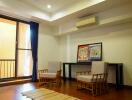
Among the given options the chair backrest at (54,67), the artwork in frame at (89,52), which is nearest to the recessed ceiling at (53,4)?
the artwork in frame at (89,52)

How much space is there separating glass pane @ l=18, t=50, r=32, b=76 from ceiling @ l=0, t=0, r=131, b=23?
1.52 meters

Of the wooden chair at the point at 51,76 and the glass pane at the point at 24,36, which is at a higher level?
the glass pane at the point at 24,36

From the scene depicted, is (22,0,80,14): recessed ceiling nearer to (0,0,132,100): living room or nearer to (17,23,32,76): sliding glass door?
(0,0,132,100): living room

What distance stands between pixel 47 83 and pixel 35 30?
2310mm

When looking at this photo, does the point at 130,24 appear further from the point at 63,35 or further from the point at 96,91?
the point at 63,35

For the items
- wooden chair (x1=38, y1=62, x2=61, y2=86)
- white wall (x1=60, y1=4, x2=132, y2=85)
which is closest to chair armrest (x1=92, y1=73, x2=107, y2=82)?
white wall (x1=60, y1=4, x2=132, y2=85)

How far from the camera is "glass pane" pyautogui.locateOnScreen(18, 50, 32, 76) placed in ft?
18.2

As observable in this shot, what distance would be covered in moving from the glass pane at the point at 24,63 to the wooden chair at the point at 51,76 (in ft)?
3.08

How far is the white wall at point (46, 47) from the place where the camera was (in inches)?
225

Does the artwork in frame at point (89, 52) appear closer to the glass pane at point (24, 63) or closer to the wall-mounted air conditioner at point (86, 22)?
the wall-mounted air conditioner at point (86, 22)

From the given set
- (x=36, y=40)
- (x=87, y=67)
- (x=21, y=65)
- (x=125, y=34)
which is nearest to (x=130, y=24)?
(x=125, y=34)

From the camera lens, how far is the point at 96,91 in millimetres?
3473

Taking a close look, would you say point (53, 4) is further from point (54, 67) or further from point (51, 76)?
point (51, 76)

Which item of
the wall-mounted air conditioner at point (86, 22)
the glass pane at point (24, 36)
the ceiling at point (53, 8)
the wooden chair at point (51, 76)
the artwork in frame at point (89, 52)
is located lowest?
the wooden chair at point (51, 76)
